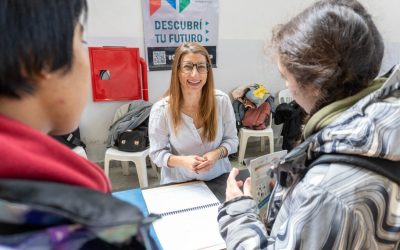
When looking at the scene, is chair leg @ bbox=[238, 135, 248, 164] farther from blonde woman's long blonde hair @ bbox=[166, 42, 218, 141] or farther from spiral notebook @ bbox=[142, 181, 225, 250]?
spiral notebook @ bbox=[142, 181, 225, 250]

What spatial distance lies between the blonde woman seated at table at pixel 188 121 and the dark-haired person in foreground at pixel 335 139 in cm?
82

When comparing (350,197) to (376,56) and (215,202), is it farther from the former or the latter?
(215,202)

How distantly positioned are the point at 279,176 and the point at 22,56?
596 mm

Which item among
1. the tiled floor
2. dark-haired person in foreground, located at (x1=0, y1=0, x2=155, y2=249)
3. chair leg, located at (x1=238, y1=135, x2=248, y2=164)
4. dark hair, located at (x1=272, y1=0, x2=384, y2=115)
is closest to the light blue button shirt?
dark hair, located at (x1=272, y1=0, x2=384, y2=115)

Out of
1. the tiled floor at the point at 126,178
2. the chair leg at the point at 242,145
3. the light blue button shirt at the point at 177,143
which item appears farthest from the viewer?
the chair leg at the point at 242,145

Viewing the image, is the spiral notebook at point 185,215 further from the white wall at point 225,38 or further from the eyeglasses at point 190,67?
the white wall at point 225,38

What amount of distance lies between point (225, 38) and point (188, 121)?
80.6 inches

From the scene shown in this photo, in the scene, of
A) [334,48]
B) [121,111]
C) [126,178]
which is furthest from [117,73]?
[334,48]

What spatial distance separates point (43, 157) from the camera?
327 mm

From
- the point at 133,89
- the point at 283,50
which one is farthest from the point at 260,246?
the point at 133,89

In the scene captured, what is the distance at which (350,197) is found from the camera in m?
0.52

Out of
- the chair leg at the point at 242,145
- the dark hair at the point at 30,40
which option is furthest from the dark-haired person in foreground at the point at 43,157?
the chair leg at the point at 242,145

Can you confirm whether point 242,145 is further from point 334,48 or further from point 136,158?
point 334,48

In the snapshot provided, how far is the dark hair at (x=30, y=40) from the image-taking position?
299mm
